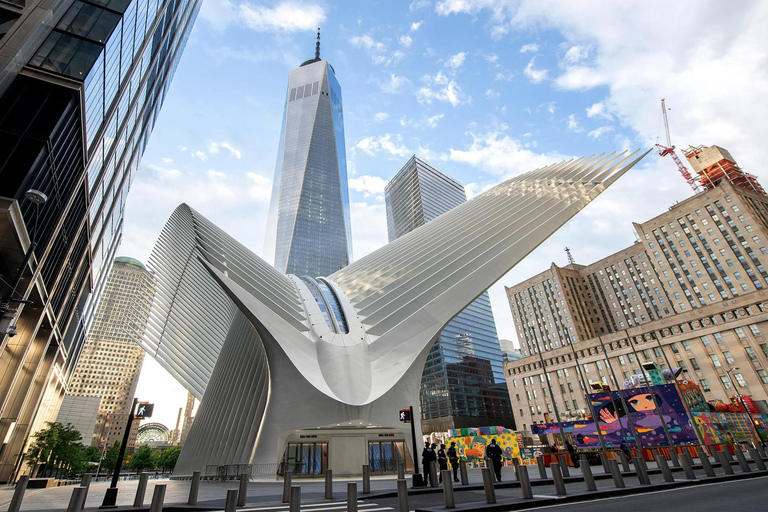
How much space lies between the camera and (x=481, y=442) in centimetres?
3041

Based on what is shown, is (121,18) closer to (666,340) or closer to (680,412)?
(680,412)

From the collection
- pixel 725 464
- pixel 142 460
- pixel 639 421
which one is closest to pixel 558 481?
pixel 725 464

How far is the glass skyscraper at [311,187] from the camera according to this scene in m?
125

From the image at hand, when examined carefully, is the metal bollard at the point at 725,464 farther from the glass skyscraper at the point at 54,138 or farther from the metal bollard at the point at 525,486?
the glass skyscraper at the point at 54,138

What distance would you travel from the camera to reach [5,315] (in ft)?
38.4

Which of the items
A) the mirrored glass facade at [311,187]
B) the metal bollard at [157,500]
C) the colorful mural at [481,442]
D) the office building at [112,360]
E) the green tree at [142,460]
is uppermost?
the mirrored glass facade at [311,187]

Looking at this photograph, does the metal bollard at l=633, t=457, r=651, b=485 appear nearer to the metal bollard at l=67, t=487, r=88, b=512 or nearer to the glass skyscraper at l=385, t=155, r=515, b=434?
the metal bollard at l=67, t=487, r=88, b=512

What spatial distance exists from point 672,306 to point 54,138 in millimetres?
99841

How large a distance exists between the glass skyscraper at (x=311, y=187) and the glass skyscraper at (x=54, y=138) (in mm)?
88322

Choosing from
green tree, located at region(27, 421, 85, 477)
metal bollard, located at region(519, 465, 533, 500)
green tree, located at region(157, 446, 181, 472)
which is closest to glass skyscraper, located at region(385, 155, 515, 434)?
green tree, located at region(27, 421, 85, 477)

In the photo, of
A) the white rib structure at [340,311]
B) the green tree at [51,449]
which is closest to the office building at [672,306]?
the white rib structure at [340,311]

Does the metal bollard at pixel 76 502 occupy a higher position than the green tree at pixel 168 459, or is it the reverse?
the green tree at pixel 168 459

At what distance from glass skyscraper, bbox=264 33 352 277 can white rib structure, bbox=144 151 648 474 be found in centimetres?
8257

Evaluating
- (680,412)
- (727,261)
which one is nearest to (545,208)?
(680,412)
